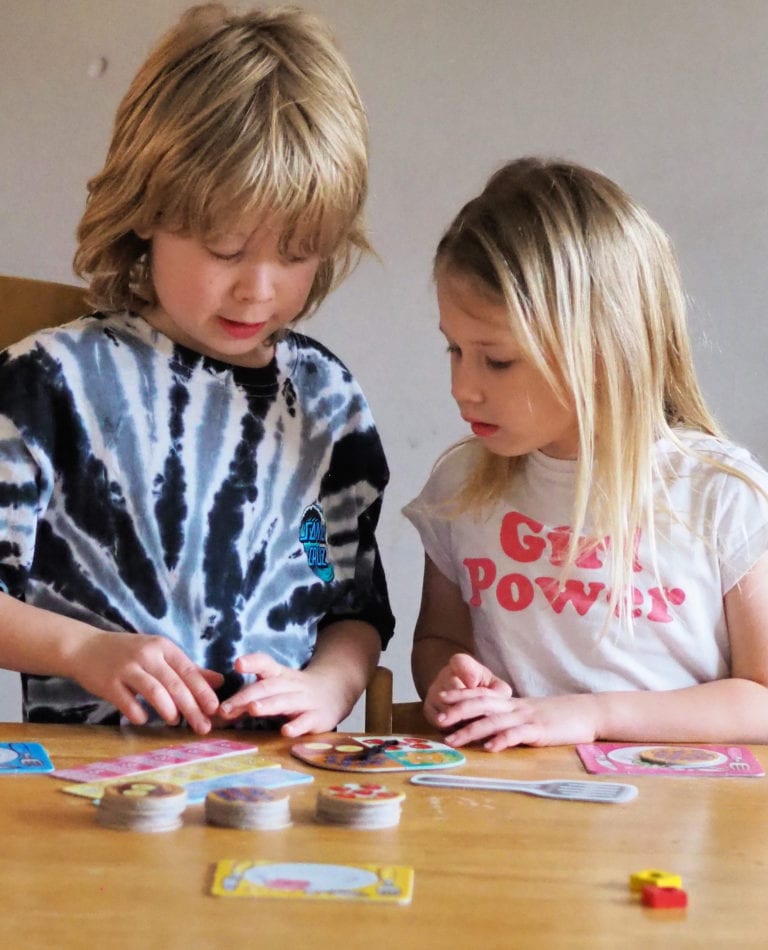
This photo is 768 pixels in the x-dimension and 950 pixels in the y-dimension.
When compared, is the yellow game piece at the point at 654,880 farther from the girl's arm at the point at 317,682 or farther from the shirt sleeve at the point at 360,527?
the shirt sleeve at the point at 360,527

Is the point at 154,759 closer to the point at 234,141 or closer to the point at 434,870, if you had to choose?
the point at 434,870

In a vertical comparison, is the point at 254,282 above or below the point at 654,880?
above

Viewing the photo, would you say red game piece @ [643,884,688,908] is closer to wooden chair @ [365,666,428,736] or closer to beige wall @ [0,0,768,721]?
wooden chair @ [365,666,428,736]

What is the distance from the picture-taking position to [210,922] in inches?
22.8

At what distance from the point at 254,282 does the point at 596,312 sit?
320 mm

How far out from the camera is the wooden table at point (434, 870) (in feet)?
1.89

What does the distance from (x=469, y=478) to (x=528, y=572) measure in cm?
13

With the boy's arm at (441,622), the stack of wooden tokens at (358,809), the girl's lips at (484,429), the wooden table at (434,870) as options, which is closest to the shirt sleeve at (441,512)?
the boy's arm at (441,622)

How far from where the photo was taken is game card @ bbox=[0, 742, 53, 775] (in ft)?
2.81

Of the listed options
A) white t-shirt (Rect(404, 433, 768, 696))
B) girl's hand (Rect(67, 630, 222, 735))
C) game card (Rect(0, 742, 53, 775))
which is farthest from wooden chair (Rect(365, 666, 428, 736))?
game card (Rect(0, 742, 53, 775))

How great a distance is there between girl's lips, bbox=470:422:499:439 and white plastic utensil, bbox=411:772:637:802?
408 mm

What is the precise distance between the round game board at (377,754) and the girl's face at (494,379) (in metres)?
0.33

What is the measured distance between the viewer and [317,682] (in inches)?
43.1

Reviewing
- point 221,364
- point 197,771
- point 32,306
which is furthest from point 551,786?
point 32,306
